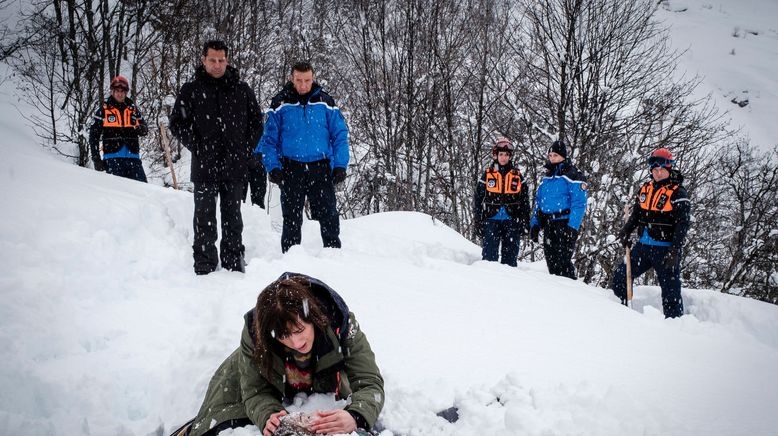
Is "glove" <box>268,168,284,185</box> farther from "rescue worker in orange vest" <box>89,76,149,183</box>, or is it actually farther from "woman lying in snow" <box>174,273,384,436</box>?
"rescue worker in orange vest" <box>89,76,149,183</box>

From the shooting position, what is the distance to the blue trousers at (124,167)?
249 inches

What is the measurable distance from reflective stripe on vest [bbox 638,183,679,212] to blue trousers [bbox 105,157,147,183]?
23.9 ft

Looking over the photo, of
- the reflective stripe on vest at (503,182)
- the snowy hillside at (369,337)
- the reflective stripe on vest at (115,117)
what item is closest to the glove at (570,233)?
the reflective stripe on vest at (503,182)

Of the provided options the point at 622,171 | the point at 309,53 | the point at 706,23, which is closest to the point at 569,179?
the point at 622,171

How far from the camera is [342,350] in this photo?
6.72 feet

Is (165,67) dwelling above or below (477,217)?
above

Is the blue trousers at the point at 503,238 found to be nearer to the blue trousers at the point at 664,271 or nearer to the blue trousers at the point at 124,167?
the blue trousers at the point at 664,271

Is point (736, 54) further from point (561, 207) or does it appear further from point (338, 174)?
point (338, 174)

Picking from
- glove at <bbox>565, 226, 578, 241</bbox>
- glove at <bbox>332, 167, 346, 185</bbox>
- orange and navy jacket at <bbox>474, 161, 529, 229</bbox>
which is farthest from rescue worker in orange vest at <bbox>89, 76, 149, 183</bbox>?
glove at <bbox>565, 226, 578, 241</bbox>

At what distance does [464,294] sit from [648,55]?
913 cm

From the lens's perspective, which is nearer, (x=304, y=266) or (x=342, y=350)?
(x=342, y=350)

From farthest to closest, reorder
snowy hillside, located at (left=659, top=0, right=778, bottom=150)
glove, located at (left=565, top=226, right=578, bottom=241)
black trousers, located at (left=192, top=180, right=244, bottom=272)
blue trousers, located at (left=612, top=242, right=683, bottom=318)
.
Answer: snowy hillside, located at (left=659, top=0, right=778, bottom=150)
glove, located at (left=565, top=226, right=578, bottom=241)
blue trousers, located at (left=612, top=242, right=683, bottom=318)
black trousers, located at (left=192, top=180, right=244, bottom=272)

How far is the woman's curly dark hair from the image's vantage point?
1802 millimetres

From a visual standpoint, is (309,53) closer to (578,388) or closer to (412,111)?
(412,111)
